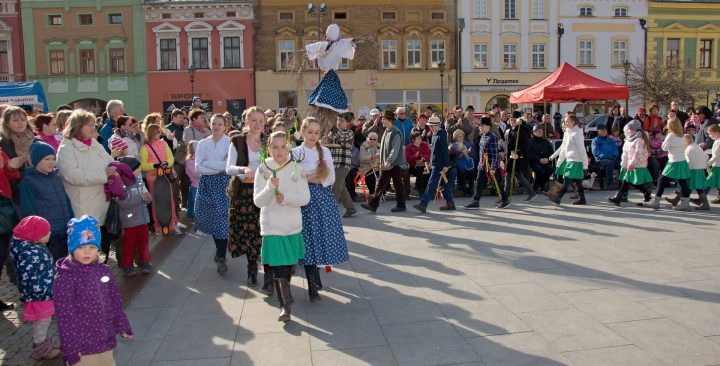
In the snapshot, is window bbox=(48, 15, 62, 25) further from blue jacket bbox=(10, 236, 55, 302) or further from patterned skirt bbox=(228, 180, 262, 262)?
blue jacket bbox=(10, 236, 55, 302)

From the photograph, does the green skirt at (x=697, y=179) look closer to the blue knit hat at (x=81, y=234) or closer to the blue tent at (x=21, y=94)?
the blue knit hat at (x=81, y=234)

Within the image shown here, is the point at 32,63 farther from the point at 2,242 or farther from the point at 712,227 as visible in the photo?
the point at 712,227

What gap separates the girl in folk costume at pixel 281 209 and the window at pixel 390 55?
102 ft

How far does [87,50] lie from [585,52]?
28652 millimetres

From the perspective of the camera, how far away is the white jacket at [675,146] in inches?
408

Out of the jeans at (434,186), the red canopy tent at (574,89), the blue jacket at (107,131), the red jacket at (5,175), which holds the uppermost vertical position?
the red canopy tent at (574,89)

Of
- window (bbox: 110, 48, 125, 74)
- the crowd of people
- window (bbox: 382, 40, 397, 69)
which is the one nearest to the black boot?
the crowd of people

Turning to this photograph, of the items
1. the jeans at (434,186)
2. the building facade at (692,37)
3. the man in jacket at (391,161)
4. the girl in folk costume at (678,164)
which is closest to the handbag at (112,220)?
the man in jacket at (391,161)

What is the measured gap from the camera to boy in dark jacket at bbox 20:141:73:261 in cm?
534

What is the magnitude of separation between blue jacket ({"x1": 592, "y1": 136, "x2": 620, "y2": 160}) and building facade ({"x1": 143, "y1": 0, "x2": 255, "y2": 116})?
79.6 feet

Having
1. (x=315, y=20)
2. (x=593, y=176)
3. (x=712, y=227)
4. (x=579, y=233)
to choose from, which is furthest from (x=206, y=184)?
(x=315, y=20)

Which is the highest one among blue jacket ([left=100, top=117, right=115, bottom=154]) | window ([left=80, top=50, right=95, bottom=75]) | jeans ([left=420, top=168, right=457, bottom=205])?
window ([left=80, top=50, right=95, bottom=75])

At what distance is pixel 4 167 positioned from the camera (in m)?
5.79

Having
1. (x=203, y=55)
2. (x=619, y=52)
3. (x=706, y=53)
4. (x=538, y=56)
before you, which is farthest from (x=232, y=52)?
(x=706, y=53)
